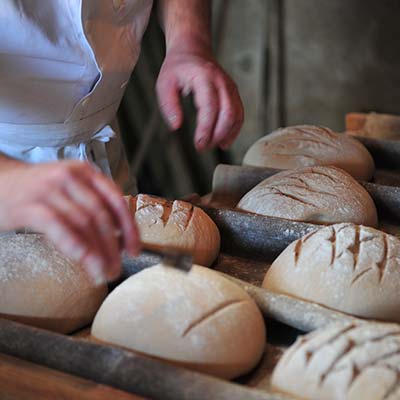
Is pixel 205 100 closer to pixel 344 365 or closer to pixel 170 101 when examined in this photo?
pixel 170 101

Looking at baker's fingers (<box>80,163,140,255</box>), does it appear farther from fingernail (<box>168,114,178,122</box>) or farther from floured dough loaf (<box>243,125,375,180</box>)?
floured dough loaf (<box>243,125,375,180</box>)

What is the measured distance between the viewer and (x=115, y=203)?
966 mm

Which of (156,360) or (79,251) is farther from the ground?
(79,251)

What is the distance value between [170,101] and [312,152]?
0.63m

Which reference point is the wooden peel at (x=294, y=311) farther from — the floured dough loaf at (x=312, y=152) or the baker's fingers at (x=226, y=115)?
the floured dough loaf at (x=312, y=152)

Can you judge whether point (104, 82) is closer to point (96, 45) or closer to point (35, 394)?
point (96, 45)

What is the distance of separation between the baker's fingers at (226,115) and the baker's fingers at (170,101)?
0.32ft

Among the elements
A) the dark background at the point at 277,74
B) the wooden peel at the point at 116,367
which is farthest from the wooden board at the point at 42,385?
the dark background at the point at 277,74

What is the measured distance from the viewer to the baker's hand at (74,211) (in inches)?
36.2

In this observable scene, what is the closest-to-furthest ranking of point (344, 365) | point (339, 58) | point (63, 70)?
point (344, 365)
point (63, 70)
point (339, 58)

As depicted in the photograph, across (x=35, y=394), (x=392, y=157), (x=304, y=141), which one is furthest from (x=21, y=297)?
(x=392, y=157)

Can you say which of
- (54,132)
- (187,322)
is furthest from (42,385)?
(54,132)

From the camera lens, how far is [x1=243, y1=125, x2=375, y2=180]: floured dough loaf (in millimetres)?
2111

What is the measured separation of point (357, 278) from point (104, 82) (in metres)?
0.89
